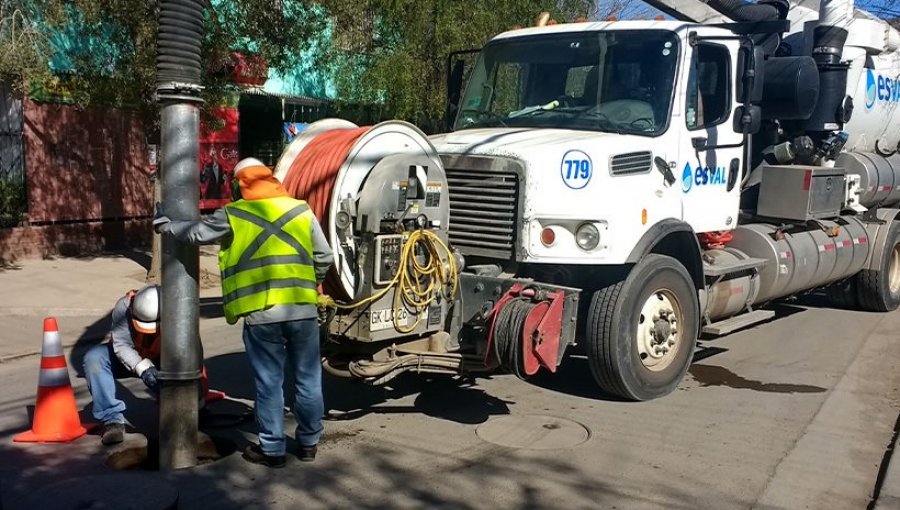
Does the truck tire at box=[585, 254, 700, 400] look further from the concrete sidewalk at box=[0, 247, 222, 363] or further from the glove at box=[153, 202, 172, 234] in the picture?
the concrete sidewalk at box=[0, 247, 222, 363]

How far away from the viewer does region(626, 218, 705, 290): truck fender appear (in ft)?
21.3

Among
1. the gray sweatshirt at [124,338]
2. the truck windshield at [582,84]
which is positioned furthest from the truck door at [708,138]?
the gray sweatshirt at [124,338]

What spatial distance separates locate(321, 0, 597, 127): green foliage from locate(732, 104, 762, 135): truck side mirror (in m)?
7.01

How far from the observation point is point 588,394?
6996 millimetres

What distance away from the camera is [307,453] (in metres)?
5.39

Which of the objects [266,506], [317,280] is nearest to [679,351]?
[317,280]

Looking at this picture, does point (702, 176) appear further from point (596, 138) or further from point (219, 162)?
point (219, 162)

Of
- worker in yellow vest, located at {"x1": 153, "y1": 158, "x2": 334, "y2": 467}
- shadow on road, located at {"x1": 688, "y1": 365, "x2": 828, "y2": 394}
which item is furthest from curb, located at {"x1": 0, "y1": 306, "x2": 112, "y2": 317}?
shadow on road, located at {"x1": 688, "y1": 365, "x2": 828, "y2": 394}

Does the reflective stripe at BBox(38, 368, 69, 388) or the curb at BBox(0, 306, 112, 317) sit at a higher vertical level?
the reflective stripe at BBox(38, 368, 69, 388)

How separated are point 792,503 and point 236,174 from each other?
368cm

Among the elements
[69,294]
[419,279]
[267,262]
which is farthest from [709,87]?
[69,294]

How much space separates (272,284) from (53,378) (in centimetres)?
181

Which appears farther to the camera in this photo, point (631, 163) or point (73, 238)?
point (73, 238)

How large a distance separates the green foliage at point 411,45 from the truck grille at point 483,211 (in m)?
7.38
